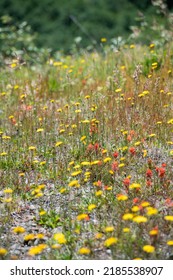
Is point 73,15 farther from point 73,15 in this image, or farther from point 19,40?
point 19,40

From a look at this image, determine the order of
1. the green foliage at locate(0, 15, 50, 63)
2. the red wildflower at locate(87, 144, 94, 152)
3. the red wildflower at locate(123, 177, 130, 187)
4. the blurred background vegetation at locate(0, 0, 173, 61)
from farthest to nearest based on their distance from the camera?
the blurred background vegetation at locate(0, 0, 173, 61)
the green foliage at locate(0, 15, 50, 63)
the red wildflower at locate(87, 144, 94, 152)
the red wildflower at locate(123, 177, 130, 187)

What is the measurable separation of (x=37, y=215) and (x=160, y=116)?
1.75 m

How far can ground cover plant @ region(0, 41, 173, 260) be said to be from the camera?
3758 millimetres

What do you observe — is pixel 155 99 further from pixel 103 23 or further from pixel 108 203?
pixel 103 23

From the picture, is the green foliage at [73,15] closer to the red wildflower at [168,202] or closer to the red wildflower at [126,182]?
A: the red wildflower at [126,182]

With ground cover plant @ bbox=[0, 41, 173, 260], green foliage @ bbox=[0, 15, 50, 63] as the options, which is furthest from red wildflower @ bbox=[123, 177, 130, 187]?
green foliage @ bbox=[0, 15, 50, 63]

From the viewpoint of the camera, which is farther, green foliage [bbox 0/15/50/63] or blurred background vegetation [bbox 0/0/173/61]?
blurred background vegetation [bbox 0/0/173/61]

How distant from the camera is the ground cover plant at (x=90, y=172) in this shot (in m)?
3.76

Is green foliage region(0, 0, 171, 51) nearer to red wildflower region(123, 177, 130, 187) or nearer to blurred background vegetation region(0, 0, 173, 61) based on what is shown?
blurred background vegetation region(0, 0, 173, 61)

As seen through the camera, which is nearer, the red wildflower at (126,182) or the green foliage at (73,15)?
the red wildflower at (126,182)

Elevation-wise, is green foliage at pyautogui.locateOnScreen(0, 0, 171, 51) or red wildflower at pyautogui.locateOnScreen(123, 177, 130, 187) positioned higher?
red wildflower at pyautogui.locateOnScreen(123, 177, 130, 187)

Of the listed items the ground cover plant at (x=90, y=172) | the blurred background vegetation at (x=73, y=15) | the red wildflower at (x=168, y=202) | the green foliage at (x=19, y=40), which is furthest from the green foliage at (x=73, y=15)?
the red wildflower at (x=168, y=202)

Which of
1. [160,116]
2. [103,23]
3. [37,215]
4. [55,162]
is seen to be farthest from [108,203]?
[103,23]

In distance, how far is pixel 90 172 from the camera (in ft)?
15.1
